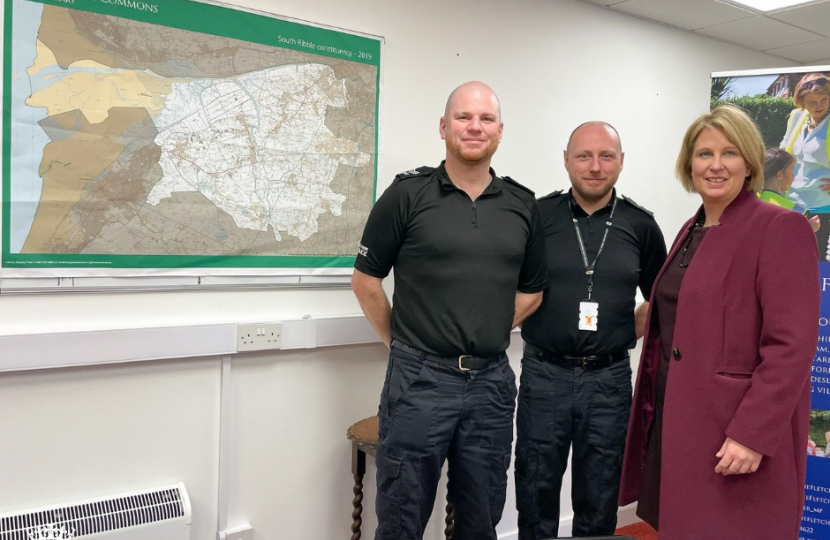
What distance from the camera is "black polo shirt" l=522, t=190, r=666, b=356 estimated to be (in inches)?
77.3

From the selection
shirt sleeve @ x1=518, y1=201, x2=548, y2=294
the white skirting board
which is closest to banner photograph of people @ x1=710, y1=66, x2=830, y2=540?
shirt sleeve @ x1=518, y1=201, x2=548, y2=294

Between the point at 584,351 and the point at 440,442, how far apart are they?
577 mm

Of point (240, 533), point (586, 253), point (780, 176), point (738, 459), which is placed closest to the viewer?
point (738, 459)

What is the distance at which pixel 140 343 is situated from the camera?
74.6 inches

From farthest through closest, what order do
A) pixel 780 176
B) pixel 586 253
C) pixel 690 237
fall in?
1. pixel 780 176
2. pixel 586 253
3. pixel 690 237

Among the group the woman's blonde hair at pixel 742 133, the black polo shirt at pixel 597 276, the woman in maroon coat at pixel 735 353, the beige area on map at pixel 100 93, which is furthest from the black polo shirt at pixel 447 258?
the beige area on map at pixel 100 93

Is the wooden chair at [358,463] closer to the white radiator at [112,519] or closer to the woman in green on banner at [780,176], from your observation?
the white radiator at [112,519]

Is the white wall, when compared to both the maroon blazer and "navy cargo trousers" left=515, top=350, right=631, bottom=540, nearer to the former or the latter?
"navy cargo trousers" left=515, top=350, right=631, bottom=540

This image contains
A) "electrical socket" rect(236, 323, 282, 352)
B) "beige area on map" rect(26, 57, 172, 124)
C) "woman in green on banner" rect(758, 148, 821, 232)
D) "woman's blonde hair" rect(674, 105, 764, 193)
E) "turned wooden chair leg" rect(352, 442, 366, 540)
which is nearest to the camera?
"woman's blonde hair" rect(674, 105, 764, 193)

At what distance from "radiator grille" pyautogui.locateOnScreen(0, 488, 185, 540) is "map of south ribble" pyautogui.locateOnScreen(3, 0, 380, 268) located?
0.74 m

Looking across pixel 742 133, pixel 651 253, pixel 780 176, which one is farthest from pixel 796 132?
pixel 742 133

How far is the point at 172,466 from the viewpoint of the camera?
202 cm

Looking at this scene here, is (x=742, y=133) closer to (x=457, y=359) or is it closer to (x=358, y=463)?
(x=457, y=359)

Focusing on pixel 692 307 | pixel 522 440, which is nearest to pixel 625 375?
pixel 522 440
